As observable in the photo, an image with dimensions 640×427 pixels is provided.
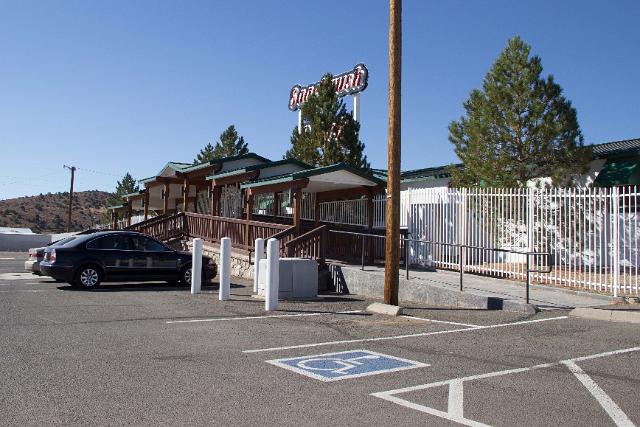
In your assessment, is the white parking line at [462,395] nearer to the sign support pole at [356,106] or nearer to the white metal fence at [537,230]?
the white metal fence at [537,230]

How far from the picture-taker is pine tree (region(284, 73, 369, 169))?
2648 cm

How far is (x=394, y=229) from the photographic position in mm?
11938

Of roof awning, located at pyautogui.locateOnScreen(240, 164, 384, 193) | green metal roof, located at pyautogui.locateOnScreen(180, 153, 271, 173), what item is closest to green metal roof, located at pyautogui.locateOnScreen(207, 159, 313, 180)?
green metal roof, located at pyautogui.locateOnScreen(180, 153, 271, 173)

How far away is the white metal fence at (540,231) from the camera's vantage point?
43.9 feet

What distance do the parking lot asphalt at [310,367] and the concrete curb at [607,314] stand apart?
357mm

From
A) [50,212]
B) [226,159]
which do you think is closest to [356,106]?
[226,159]

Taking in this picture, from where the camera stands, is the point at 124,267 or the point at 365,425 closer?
Answer: the point at 365,425

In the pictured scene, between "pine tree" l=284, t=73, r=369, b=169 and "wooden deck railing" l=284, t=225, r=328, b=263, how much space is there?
9.83 m

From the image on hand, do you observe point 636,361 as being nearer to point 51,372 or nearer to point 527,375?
point 527,375

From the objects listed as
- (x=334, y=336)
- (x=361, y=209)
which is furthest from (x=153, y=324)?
(x=361, y=209)

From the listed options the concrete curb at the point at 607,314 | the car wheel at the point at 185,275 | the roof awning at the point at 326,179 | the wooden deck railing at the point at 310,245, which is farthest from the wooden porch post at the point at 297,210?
the concrete curb at the point at 607,314

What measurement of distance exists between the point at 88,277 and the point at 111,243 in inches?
40.3

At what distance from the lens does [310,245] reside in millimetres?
16891

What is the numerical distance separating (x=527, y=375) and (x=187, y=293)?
9.93 meters
